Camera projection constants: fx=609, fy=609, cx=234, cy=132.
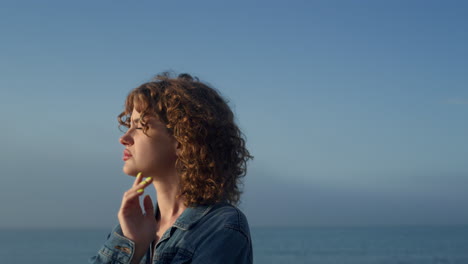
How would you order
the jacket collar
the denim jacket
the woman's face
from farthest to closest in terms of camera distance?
the woman's face, the jacket collar, the denim jacket

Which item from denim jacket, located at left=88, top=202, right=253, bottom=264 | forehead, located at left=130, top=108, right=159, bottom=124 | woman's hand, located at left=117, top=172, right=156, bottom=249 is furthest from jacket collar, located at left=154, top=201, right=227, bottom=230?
forehead, located at left=130, top=108, right=159, bottom=124

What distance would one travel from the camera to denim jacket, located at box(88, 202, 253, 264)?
2.70 m

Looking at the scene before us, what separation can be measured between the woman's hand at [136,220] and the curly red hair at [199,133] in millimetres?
211

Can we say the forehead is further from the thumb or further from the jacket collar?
the jacket collar

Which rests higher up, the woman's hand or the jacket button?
the woman's hand

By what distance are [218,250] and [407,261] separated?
32520 mm

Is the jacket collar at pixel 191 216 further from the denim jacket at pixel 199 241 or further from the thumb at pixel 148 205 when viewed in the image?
the thumb at pixel 148 205

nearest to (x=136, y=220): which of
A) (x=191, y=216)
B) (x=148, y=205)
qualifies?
(x=148, y=205)

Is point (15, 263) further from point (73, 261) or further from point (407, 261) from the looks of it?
point (407, 261)

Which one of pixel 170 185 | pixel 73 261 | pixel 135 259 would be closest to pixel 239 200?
pixel 170 185

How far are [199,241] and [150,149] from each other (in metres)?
0.52

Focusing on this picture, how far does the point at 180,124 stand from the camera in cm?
298

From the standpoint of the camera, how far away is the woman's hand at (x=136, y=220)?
285 centimetres

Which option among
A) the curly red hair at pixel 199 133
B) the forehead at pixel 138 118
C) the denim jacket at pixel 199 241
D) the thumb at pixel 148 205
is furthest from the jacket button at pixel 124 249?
the forehead at pixel 138 118
